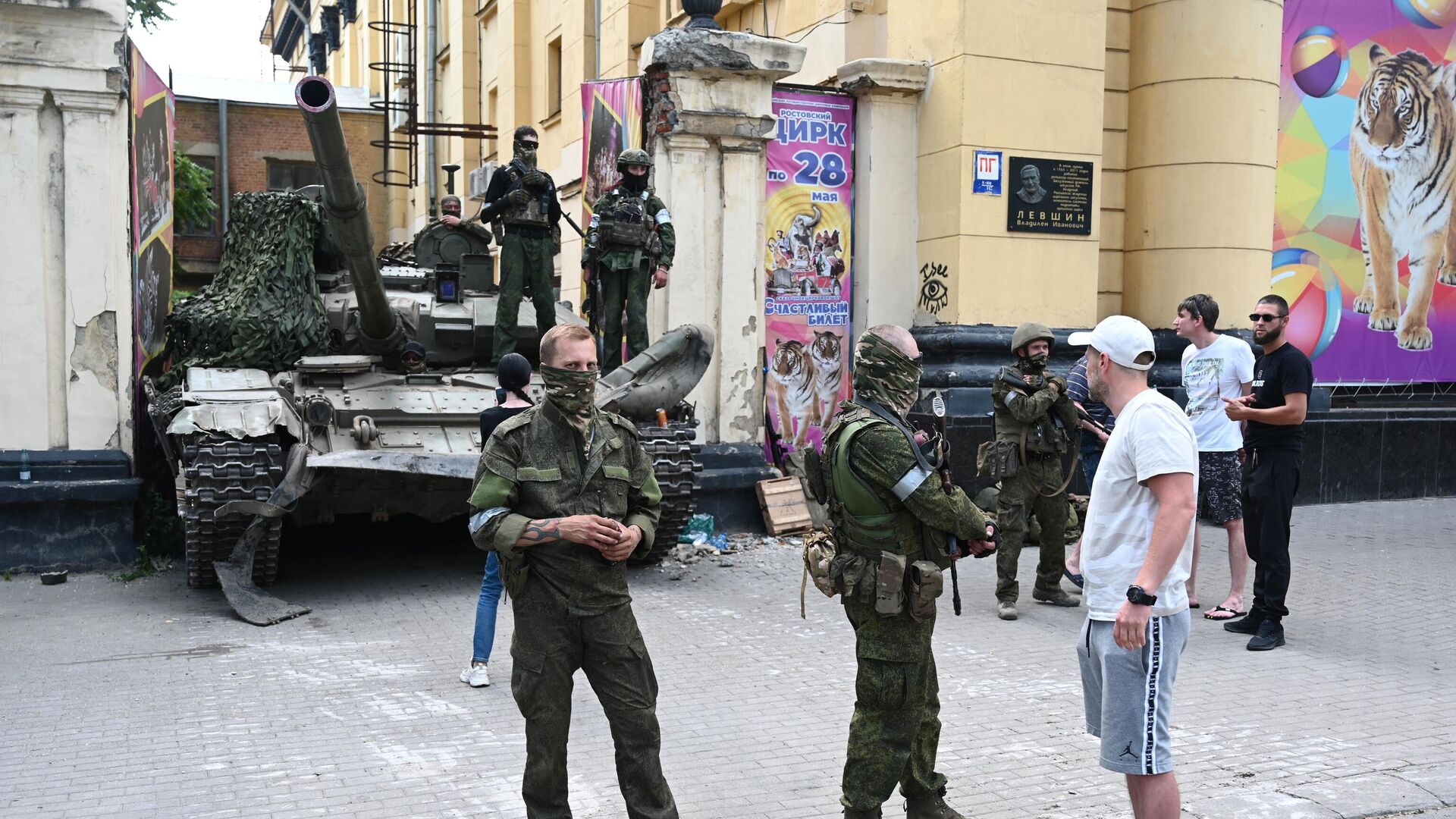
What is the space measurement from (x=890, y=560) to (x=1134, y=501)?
709 millimetres

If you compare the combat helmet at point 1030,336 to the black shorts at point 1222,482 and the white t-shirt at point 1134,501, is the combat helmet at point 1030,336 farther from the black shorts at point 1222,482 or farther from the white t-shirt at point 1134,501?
the white t-shirt at point 1134,501

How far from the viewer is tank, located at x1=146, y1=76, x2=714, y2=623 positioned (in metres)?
7.25

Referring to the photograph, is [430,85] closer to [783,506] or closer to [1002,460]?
[783,506]

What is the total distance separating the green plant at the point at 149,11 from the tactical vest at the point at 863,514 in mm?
23103

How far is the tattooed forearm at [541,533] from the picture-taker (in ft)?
12.0

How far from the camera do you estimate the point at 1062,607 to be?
764 cm

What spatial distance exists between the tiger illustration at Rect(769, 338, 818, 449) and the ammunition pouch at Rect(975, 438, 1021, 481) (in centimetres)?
356

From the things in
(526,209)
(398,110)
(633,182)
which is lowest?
(526,209)

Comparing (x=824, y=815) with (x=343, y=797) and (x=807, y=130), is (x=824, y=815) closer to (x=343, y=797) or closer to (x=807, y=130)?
(x=343, y=797)

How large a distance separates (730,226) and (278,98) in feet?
78.8

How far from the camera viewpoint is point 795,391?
1080 cm

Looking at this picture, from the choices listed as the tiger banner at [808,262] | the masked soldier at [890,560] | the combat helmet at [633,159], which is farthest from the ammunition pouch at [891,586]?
the tiger banner at [808,262]

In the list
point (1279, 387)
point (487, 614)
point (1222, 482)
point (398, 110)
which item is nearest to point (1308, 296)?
point (1222, 482)

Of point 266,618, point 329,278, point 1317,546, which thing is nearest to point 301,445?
point 266,618
